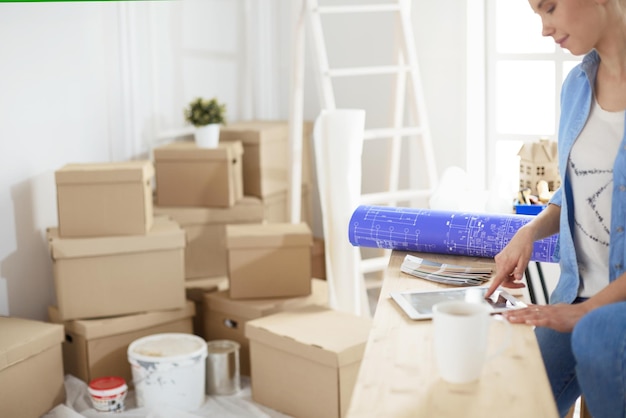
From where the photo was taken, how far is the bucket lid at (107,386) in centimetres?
295

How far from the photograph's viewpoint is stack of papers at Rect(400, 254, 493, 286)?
1742 mm

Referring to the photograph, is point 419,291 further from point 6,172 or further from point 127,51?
point 127,51

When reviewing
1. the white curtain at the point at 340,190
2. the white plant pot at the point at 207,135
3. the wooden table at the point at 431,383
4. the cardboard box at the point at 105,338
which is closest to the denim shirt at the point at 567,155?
the wooden table at the point at 431,383

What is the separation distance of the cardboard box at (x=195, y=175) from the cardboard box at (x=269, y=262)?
34cm

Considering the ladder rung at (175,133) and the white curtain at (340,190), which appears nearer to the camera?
the white curtain at (340,190)

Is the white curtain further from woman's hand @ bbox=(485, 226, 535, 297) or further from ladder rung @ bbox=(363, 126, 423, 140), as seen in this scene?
woman's hand @ bbox=(485, 226, 535, 297)

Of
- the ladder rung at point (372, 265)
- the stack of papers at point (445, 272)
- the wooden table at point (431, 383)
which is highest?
the stack of papers at point (445, 272)

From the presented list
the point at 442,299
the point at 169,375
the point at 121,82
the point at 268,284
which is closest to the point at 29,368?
the point at 169,375

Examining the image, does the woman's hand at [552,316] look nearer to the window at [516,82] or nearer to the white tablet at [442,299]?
the white tablet at [442,299]

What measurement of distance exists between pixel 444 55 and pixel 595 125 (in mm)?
2027

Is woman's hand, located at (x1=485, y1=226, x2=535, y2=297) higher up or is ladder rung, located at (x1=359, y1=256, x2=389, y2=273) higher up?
woman's hand, located at (x1=485, y1=226, x2=535, y2=297)

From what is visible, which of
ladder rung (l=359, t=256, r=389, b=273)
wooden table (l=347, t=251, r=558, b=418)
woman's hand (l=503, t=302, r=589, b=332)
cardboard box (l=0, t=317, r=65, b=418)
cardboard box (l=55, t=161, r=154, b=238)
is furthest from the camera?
ladder rung (l=359, t=256, r=389, b=273)

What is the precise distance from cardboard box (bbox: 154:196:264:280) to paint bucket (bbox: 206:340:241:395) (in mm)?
489

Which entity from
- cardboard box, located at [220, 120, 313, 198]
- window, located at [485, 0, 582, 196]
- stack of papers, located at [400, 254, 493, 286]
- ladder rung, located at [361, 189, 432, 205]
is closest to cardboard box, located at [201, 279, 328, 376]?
ladder rung, located at [361, 189, 432, 205]
